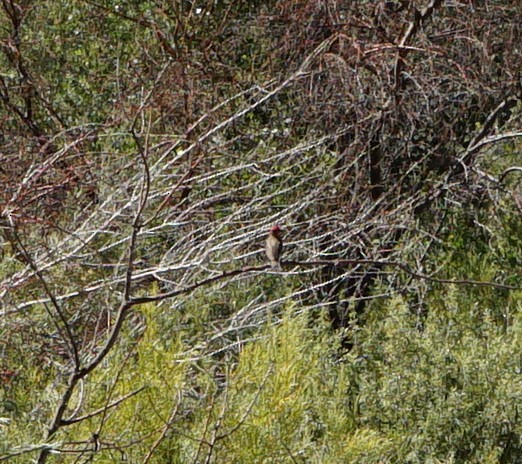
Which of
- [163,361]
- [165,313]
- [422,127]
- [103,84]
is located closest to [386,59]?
[422,127]

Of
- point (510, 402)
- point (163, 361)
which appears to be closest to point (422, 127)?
point (510, 402)

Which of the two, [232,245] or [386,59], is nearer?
[232,245]

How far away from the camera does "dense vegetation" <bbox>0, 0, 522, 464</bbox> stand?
3.87m

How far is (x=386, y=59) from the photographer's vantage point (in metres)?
6.30

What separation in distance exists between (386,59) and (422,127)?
1.39 feet

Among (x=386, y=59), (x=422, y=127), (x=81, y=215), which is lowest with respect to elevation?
(x=422, y=127)

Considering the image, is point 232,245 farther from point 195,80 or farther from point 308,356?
point 195,80

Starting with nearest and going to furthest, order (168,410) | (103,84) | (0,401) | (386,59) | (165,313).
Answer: (168,410) → (0,401) → (165,313) → (386,59) → (103,84)

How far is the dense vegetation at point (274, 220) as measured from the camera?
387cm

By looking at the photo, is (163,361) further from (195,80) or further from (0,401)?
(195,80)

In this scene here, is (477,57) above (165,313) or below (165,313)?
below

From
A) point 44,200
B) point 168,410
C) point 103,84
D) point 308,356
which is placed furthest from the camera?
point 103,84

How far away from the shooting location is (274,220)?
5.54 meters

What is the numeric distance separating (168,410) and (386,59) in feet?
10.5
